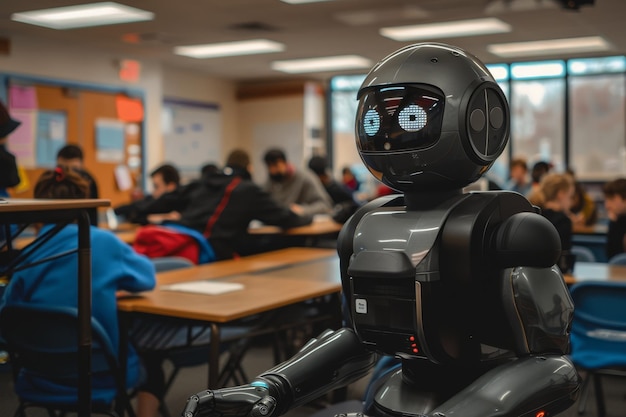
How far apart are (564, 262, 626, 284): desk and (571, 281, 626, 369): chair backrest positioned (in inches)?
6.9

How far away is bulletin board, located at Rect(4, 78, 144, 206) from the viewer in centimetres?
734

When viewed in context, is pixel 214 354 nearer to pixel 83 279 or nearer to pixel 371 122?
pixel 83 279

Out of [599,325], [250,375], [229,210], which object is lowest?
[250,375]

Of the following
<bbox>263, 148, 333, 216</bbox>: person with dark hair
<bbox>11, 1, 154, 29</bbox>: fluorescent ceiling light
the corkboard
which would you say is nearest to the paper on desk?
<bbox>263, 148, 333, 216</bbox>: person with dark hair

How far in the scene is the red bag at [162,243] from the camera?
3.79 m

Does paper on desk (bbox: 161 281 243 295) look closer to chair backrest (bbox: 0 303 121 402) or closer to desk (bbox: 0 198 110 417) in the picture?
chair backrest (bbox: 0 303 121 402)

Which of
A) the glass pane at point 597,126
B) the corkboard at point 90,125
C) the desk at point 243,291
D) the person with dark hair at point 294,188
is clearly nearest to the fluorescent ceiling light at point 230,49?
the corkboard at point 90,125

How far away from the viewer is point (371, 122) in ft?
4.17

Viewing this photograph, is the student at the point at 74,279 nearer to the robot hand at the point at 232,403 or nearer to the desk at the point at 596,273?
the robot hand at the point at 232,403

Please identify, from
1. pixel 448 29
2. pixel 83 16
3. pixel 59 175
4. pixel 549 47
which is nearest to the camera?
pixel 59 175

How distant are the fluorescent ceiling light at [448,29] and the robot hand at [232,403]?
Answer: 618cm

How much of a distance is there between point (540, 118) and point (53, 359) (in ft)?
28.5

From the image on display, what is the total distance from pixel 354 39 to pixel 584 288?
548 cm

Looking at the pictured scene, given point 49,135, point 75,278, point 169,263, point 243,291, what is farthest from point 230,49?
point 75,278
